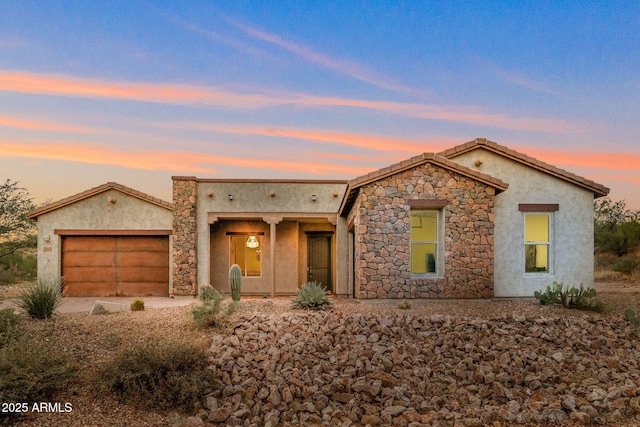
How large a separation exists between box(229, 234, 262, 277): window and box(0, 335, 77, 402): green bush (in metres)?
11.6

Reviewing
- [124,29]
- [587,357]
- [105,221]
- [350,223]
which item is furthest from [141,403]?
[105,221]

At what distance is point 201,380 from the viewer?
7082 millimetres

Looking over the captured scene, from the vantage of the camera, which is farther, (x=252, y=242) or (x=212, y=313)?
(x=252, y=242)

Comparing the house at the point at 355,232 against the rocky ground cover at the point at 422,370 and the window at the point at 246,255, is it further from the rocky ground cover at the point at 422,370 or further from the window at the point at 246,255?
the rocky ground cover at the point at 422,370

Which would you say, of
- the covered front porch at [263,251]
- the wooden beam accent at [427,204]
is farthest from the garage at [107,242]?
the wooden beam accent at [427,204]

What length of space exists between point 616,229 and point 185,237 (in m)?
27.9

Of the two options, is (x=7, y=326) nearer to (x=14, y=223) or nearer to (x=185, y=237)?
(x=185, y=237)

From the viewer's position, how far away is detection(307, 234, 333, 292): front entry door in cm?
1955

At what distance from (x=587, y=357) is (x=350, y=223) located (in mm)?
8865

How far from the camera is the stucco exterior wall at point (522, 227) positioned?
1447 cm

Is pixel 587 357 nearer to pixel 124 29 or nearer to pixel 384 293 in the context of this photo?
pixel 384 293

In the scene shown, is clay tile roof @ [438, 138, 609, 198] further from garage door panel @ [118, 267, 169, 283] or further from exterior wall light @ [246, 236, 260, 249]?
garage door panel @ [118, 267, 169, 283]

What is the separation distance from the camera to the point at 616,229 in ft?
108

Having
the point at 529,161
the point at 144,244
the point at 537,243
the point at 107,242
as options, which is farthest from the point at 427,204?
the point at 107,242
